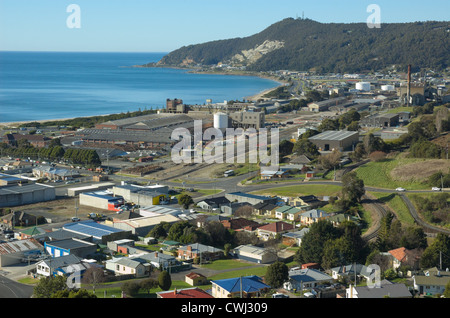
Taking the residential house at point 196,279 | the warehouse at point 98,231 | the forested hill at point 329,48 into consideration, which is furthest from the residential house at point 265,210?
the forested hill at point 329,48

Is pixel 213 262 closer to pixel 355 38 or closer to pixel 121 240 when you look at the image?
pixel 121 240

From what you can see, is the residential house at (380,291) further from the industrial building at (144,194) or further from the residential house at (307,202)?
the industrial building at (144,194)

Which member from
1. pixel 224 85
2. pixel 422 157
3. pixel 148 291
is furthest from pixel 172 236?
pixel 224 85

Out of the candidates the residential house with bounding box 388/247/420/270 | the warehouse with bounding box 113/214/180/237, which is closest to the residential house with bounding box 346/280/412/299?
the residential house with bounding box 388/247/420/270

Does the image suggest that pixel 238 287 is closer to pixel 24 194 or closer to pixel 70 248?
pixel 70 248
